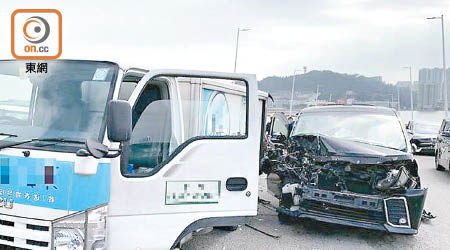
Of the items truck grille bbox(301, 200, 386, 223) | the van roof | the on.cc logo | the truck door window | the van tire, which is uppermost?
the on.cc logo

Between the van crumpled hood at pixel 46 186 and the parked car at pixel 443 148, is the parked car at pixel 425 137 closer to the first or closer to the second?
the parked car at pixel 443 148

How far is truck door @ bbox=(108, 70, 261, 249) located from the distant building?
92.8 feet

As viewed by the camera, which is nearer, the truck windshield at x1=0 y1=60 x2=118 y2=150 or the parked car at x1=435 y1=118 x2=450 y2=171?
the truck windshield at x1=0 y1=60 x2=118 y2=150

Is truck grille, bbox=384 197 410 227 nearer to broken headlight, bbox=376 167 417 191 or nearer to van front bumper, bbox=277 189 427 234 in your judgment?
van front bumper, bbox=277 189 427 234

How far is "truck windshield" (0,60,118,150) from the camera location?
2.86 meters

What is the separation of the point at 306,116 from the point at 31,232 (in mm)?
5481

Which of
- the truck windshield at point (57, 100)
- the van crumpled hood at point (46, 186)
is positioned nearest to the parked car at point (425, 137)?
the truck windshield at point (57, 100)

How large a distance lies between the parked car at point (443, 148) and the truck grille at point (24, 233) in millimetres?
11151

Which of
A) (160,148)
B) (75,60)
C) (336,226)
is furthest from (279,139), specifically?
(75,60)

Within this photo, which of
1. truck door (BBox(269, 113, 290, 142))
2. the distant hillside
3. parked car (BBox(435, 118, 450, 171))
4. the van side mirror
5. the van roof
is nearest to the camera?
the van side mirror

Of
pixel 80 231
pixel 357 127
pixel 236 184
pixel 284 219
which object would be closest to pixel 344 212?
pixel 284 219

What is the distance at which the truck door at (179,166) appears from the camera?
113 inches

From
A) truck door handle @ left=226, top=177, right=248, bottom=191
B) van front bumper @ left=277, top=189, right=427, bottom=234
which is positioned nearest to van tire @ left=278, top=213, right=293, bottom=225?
van front bumper @ left=277, top=189, right=427, bottom=234

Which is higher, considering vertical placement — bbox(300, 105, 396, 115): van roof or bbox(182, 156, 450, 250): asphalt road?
bbox(300, 105, 396, 115): van roof
